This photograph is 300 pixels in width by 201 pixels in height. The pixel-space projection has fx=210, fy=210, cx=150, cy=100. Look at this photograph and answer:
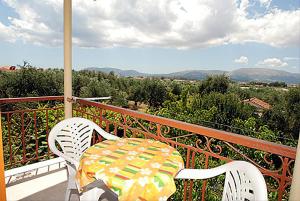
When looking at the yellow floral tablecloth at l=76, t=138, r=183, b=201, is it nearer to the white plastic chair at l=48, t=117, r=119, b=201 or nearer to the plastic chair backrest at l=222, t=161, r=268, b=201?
the plastic chair backrest at l=222, t=161, r=268, b=201

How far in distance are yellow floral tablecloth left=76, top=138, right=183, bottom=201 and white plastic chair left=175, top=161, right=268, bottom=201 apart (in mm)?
149

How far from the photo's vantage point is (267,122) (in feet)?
53.1

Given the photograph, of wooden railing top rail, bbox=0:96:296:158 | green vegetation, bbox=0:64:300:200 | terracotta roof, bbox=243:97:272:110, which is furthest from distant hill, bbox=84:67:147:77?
wooden railing top rail, bbox=0:96:296:158

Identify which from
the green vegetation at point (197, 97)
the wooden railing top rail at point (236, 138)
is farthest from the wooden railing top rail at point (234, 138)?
the green vegetation at point (197, 97)

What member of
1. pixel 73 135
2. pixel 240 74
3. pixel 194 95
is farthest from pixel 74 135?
pixel 240 74

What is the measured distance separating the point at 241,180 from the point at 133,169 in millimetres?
569

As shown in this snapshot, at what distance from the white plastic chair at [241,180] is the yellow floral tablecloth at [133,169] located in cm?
15

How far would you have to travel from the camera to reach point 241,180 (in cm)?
107

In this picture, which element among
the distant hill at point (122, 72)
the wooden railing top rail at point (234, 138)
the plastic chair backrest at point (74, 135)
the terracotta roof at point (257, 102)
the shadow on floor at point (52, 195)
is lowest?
the terracotta roof at point (257, 102)

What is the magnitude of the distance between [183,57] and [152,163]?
24822 millimetres

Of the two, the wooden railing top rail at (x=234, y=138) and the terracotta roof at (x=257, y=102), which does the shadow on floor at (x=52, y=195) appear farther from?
the terracotta roof at (x=257, y=102)

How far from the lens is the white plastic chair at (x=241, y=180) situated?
93 cm

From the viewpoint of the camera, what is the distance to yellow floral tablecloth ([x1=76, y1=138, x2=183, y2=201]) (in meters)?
1.06

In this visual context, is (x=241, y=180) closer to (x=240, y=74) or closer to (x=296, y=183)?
(x=296, y=183)
